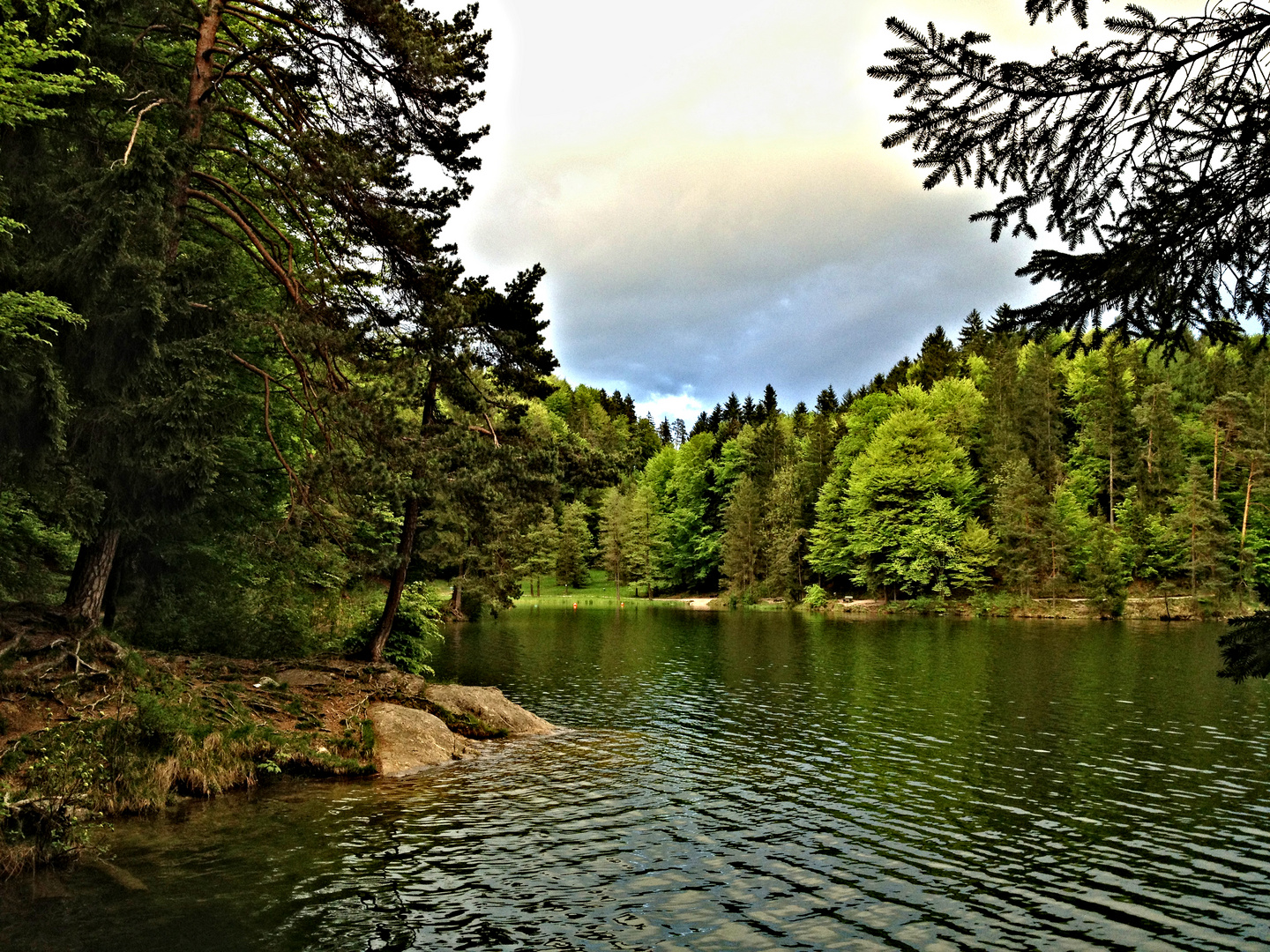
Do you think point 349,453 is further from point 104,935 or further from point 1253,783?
point 1253,783

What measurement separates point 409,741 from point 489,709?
386 centimetres

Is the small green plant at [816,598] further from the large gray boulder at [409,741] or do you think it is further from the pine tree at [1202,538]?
the large gray boulder at [409,741]

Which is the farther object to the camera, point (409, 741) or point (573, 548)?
point (573, 548)

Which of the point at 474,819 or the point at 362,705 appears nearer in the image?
the point at 474,819

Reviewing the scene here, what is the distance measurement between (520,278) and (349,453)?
825 centimetres

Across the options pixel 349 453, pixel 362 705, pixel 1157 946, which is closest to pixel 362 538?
pixel 362 705

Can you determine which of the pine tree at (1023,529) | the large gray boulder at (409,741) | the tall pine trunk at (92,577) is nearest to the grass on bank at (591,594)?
the pine tree at (1023,529)

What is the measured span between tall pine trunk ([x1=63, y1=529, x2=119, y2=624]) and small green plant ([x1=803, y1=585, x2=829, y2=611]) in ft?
239

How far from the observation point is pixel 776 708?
27.9 meters

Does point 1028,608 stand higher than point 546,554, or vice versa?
point 546,554

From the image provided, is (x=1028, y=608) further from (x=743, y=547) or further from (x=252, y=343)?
(x=252, y=343)

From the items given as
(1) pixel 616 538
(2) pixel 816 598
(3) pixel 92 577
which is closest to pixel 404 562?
(3) pixel 92 577

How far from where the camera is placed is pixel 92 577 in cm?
1594

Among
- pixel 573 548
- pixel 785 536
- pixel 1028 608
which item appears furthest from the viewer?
pixel 573 548
